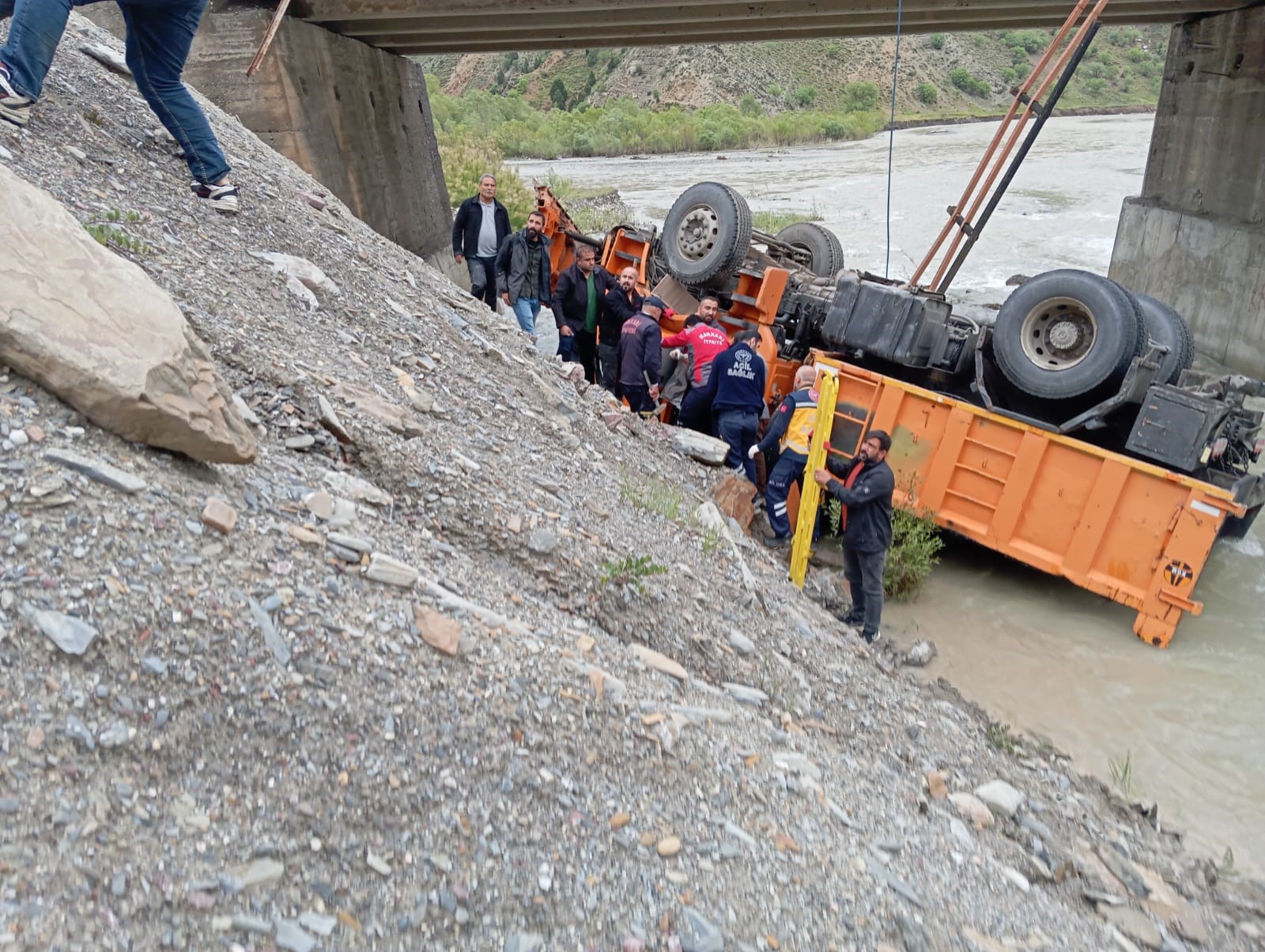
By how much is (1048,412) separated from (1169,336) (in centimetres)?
101

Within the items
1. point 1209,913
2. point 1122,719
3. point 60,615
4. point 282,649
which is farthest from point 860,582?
point 60,615

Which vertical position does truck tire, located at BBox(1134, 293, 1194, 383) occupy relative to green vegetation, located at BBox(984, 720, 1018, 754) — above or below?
above

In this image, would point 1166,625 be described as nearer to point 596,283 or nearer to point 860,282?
point 860,282

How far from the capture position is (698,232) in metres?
8.40

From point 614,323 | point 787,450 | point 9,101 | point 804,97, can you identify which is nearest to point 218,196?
point 9,101

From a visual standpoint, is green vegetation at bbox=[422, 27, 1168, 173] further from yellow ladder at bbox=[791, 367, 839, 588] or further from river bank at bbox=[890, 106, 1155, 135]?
yellow ladder at bbox=[791, 367, 839, 588]

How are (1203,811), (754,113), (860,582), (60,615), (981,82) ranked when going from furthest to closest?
(981,82), (754,113), (860,582), (1203,811), (60,615)

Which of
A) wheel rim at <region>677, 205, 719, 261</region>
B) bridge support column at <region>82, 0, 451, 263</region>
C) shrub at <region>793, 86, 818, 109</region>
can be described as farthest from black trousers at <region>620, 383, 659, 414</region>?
shrub at <region>793, 86, 818, 109</region>

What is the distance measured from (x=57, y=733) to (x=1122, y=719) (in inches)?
215

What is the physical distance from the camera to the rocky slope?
6.83 ft

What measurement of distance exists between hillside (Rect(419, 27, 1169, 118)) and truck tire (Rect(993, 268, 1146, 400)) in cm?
5596

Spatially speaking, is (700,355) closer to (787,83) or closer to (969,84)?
(787,83)

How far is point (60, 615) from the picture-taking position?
7.38 feet

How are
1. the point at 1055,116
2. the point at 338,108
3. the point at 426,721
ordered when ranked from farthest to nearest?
the point at 1055,116 < the point at 338,108 < the point at 426,721
